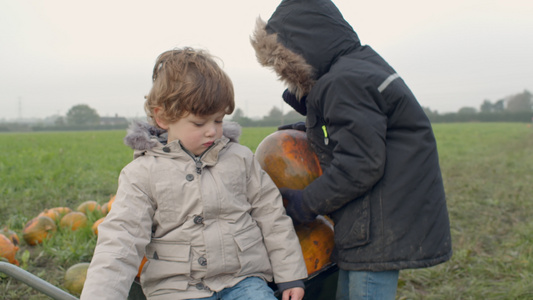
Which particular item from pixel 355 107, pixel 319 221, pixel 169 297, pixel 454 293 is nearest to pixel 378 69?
pixel 355 107

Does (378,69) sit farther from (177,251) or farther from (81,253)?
(81,253)

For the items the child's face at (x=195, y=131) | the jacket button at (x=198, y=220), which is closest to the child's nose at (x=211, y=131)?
the child's face at (x=195, y=131)

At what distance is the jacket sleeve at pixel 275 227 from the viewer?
2.06 metres

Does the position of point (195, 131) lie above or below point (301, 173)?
above

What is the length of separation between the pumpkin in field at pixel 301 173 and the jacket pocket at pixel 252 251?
0.24m

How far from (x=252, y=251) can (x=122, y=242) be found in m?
0.56

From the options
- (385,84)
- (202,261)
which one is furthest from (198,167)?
(385,84)

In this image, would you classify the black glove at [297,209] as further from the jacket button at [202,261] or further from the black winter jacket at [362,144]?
the jacket button at [202,261]

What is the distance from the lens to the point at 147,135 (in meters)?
2.03

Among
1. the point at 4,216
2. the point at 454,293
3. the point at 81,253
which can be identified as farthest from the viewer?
the point at 4,216

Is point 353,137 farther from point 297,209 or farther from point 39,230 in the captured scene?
point 39,230

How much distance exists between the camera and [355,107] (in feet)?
→ 6.39

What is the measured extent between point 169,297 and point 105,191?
6011 mm

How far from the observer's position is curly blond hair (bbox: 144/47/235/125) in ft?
6.28
